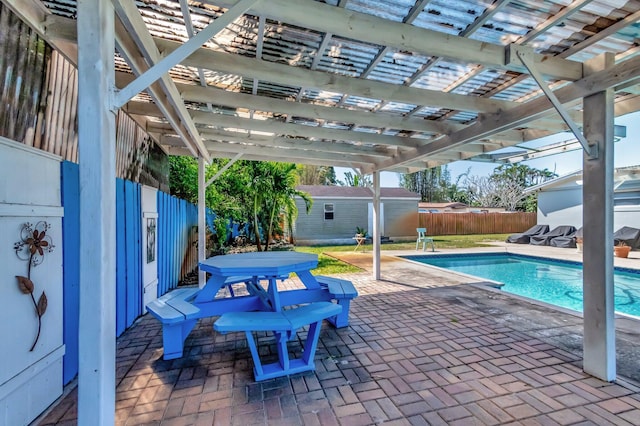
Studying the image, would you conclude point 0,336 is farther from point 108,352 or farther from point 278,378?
point 278,378

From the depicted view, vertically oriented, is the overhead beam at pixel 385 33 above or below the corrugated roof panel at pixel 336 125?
below

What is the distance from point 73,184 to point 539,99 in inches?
173

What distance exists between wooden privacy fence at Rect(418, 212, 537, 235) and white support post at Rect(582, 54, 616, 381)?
1607 cm

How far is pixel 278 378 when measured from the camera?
2539mm

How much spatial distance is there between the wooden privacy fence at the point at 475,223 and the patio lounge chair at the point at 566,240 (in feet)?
20.3

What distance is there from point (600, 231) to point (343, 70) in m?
2.64

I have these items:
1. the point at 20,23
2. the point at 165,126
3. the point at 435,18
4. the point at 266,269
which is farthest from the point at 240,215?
the point at 435,18

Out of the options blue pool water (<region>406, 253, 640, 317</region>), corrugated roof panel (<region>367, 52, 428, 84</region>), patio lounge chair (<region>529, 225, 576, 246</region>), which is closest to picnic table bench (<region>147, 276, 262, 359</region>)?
corrugated roof panel (<region>367, 52, 428, 84</region>)

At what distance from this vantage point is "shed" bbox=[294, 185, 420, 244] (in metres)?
15.3

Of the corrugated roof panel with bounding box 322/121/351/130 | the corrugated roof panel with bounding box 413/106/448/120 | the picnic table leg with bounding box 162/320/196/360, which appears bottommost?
the picnic table leg with bounding box 162/320/196/360

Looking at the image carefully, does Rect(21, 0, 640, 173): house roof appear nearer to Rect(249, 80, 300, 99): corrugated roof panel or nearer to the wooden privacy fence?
Rect(249, 80, 300, 99): corrugated roof panel

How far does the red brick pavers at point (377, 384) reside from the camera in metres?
2.04

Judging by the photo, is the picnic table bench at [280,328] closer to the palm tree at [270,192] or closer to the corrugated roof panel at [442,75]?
the corrugated roof panel at [442,75]

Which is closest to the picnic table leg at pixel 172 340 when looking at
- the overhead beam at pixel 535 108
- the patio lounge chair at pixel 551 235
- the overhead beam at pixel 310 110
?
the overhead beam at pixel 310 110
